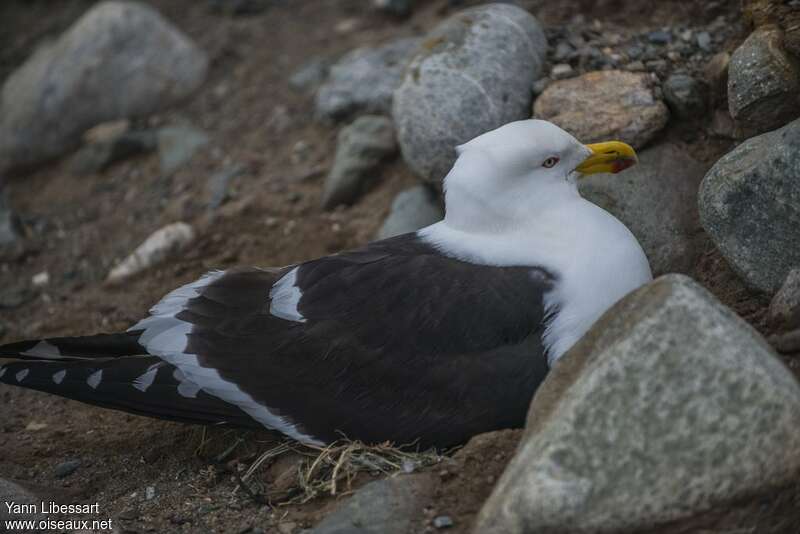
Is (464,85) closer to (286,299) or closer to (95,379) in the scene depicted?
(286,299)

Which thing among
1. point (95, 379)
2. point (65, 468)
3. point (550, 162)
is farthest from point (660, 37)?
point (65, 468)

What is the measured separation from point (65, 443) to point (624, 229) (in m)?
2.60

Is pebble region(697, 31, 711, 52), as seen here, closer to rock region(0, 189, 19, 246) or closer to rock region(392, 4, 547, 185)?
rock region(392, 4, 547, 185)

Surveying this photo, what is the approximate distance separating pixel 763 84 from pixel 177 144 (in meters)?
4.11

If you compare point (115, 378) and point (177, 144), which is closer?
point (115, 378)

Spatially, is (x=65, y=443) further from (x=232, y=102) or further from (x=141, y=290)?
(x=232, y=102)

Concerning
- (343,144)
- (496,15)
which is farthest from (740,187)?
(343,144)

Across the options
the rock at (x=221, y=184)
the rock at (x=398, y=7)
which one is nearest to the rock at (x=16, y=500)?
A: the rock at (x=221, y=184)

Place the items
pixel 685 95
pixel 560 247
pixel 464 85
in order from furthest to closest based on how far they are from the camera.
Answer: pixel 464 85, pixel 685 95, pixel 560 247

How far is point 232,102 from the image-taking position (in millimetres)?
7027

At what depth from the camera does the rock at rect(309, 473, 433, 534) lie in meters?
3.25

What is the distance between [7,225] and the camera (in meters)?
6.42

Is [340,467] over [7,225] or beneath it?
over

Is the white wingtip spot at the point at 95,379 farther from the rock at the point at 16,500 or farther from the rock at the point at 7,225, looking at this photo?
the rock at the point at 7,225
